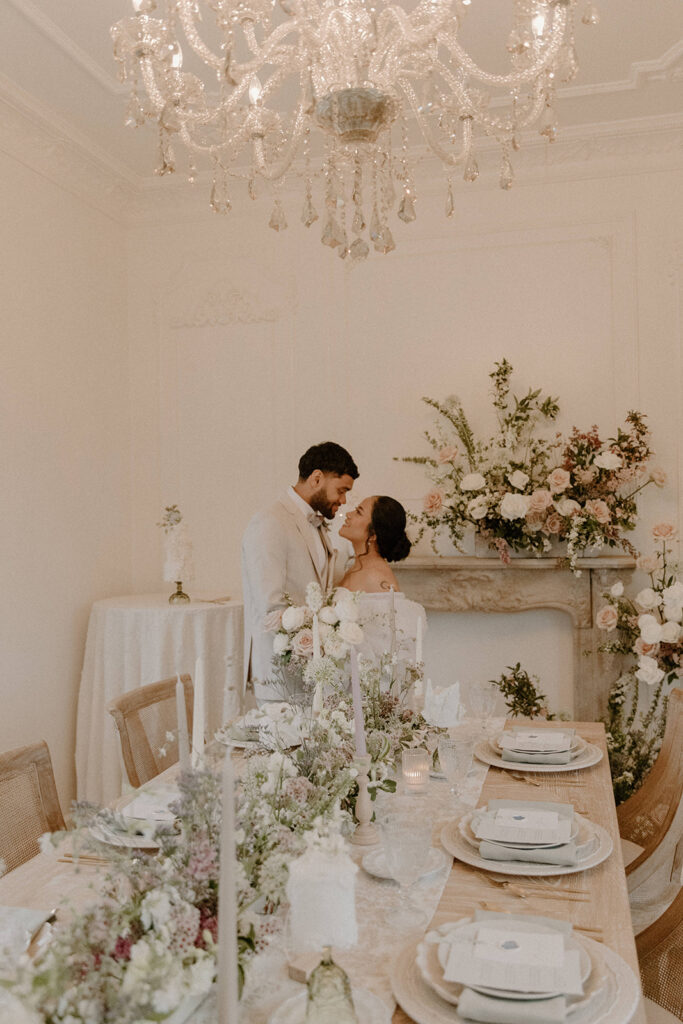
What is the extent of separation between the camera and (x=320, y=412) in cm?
479

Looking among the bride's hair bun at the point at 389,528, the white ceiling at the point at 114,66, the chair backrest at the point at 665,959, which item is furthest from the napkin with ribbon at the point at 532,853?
the white ceiling at the point at 114,66

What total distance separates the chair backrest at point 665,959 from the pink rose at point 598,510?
2.44 m

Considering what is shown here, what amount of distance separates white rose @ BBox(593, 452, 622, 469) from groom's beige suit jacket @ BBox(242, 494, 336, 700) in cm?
145

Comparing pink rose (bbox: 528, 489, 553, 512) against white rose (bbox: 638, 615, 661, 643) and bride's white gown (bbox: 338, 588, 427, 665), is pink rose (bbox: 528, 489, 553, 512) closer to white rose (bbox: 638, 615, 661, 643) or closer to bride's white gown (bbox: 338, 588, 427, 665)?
white rose (bbox: 638, 615, 661, 643)

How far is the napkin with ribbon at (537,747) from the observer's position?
7.86 ft

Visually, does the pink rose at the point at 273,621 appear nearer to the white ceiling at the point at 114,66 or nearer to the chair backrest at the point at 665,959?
the chair backrest at the point at 665,959

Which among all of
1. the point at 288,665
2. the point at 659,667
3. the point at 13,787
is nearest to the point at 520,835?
the point at 288,665

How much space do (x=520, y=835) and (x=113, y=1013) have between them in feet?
3.28

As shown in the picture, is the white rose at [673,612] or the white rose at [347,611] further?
the white rose at [673,612]

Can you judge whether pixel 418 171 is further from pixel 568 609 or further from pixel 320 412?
pixel 568 609

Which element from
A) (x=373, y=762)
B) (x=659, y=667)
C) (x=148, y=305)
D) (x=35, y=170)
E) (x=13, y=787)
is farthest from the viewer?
(x=148, y=305)

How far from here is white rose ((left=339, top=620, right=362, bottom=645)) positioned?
2.12 m

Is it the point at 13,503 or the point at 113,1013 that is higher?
the point at 13,503

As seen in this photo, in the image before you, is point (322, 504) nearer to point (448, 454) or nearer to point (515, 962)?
point (448, 454)
